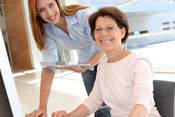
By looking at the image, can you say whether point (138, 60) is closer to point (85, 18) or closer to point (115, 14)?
point (115, 14)

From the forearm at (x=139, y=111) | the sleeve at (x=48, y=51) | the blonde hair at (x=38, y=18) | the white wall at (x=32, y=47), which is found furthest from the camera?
the white wall at (x=32, y=47)

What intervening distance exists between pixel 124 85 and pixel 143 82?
17 centimetres

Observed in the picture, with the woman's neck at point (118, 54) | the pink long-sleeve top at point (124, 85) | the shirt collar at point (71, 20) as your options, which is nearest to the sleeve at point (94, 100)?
the pink long-sleeve top at point (124, 85)

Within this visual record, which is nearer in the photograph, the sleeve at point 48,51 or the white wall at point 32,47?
the sleeve at point 48,51

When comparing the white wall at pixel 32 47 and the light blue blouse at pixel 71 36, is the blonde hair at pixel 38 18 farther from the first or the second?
the white wall at pixel 32 47

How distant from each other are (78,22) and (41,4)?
34 centimetres

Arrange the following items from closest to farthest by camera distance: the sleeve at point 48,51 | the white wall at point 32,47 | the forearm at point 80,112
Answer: the forearm at point 80,112
the sleeve at point 48,51
the white wall at point 32,47

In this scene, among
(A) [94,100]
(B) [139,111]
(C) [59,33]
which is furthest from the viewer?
(C) [59,33]

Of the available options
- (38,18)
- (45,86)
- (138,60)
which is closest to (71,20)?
(38,18)

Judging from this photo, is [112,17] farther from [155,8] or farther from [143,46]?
[143,46]

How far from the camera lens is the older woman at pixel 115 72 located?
102 centimetres

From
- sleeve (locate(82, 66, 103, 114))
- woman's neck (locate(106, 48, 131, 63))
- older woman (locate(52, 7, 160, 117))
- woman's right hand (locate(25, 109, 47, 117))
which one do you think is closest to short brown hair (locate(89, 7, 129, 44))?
older woman (locate(52, 7, 160, 117))

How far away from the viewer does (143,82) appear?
0.92 meters

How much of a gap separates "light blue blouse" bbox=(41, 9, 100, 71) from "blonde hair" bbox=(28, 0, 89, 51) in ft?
0.13
